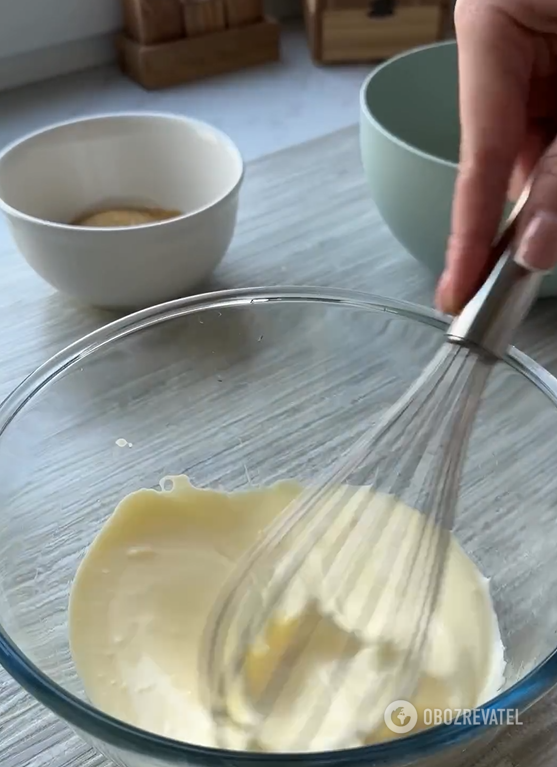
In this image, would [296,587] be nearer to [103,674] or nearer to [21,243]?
[103,674]

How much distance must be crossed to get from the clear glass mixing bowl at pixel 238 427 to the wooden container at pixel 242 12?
61cm

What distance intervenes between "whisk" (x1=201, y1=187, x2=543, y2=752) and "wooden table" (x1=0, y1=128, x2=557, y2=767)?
0.23 m

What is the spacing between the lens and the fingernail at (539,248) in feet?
1.37

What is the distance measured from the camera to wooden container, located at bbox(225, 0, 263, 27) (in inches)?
42.4

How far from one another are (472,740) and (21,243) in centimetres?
49

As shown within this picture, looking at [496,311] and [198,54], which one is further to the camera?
[198,54]

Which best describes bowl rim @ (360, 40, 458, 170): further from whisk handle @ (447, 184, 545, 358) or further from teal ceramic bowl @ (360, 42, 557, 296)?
whisk handle @ (447, 184, 545, 358)

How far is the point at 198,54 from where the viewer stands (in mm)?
1088

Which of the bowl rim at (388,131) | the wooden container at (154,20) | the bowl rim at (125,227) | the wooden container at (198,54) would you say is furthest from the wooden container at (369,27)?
the bowl rim at (125,227)

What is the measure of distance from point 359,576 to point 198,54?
0.80 meters
